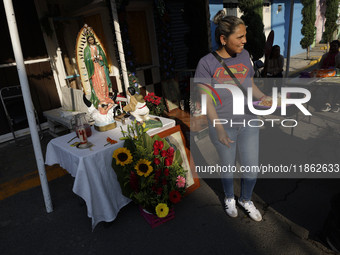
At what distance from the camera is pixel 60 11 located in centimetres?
621

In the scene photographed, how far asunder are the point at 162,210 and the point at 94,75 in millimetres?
1831

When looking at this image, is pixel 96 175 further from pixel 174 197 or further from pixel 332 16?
pixel 332 16

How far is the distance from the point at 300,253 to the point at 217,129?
4.59ft

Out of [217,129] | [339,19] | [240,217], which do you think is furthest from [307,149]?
[339,19]

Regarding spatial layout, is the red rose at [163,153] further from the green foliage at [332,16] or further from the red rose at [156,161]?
the green foliage at [332,16]

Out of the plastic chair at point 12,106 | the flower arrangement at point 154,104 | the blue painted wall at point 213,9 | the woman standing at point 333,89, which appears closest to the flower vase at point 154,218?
the flower arrangement at point 154,104

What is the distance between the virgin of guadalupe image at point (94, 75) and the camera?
308 centimetres

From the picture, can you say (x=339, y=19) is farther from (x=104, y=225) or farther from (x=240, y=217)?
(x=104, y=225)

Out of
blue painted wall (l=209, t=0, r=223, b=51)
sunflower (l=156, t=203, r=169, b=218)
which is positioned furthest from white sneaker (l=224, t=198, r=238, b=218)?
blue painted wall (l=209, t=0, r=223, b=51)

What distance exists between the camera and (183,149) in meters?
3.32

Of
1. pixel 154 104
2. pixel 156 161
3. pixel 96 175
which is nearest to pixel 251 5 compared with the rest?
pixel 154 104

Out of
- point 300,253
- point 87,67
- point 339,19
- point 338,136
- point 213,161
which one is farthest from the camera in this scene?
point 339,19

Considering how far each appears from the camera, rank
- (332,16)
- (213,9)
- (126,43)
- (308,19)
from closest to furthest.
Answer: (126,43) → (213,9) → (308,19) → (332,16)

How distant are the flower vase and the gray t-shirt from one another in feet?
4.27
